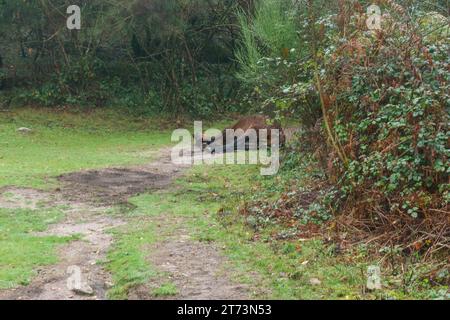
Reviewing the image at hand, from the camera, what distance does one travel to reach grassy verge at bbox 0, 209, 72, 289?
5.98 metres

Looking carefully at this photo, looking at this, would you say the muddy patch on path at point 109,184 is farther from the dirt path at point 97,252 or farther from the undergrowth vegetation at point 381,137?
the undergrowth vegetation at point 381,137

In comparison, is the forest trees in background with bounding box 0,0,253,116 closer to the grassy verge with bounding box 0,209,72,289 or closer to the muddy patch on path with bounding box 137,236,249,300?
the grassy verge with bounding box 0,209,72,289

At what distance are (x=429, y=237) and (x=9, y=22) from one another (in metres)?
18.4

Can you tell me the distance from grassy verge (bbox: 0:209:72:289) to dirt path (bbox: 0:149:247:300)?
0.45 feet

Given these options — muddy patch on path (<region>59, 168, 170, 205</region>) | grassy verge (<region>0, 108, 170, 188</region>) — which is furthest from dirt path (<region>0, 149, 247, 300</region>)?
grassy verge (<region>0, 108, 170, 188</region>)

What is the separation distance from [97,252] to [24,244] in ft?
3.05

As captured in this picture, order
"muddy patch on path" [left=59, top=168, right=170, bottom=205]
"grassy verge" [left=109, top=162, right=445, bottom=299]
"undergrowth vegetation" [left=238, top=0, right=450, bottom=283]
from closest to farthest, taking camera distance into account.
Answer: "grassy verge" [left=109, top=162, right=445, bottom=299] < "undergrowth vegetation" [left=238, top=0, right=450, bottom=283] < "muddy patch on path" [left=59, top=168, right=170, bottom=205]

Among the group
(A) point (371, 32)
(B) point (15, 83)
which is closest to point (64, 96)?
(B) point (15, 83)

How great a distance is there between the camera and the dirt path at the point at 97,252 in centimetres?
541

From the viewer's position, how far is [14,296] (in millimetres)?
5414

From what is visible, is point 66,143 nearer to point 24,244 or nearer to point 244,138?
point 244,138

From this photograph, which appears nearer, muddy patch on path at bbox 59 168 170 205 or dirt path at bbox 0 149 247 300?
dirt path at bbox 0 149 247 300

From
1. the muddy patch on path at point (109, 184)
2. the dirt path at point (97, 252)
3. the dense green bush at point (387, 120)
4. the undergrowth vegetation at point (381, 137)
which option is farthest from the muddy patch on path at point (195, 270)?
the muddy patch on path at point (109, 184)

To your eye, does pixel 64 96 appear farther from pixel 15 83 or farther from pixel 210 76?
pixel 210 76
